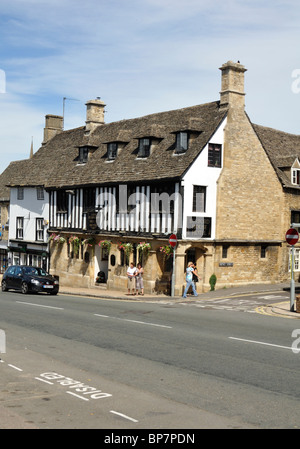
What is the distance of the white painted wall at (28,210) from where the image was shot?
42031mm

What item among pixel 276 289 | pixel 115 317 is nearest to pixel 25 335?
pixel 115 317

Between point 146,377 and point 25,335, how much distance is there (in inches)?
226

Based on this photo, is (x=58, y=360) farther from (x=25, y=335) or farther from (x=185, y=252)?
(x=185, y=252)

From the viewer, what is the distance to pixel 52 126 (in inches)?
1849

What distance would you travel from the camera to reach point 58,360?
40.9 ft

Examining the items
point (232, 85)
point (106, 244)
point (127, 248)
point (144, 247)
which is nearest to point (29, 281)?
point (127, 248)

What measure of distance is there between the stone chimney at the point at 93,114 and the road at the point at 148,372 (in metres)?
24.0

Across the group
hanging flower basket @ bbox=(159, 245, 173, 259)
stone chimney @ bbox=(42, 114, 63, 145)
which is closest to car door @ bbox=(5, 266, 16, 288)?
Answer: hanging flower basket @ bbox=(159, 245, 173, 259)

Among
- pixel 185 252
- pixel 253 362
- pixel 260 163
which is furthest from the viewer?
pixel 260 163

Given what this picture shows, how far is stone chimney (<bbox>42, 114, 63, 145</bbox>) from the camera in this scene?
4678cm

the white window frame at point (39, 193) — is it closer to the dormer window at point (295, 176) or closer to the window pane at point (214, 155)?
the window pane at point (214, 155)

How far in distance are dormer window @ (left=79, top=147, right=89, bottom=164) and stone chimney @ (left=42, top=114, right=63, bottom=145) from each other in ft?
28.2

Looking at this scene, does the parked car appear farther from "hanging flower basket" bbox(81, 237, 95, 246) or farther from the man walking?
the man walking

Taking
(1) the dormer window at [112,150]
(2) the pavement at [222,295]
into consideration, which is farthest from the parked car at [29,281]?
(1) the dormer window at [112,150]
